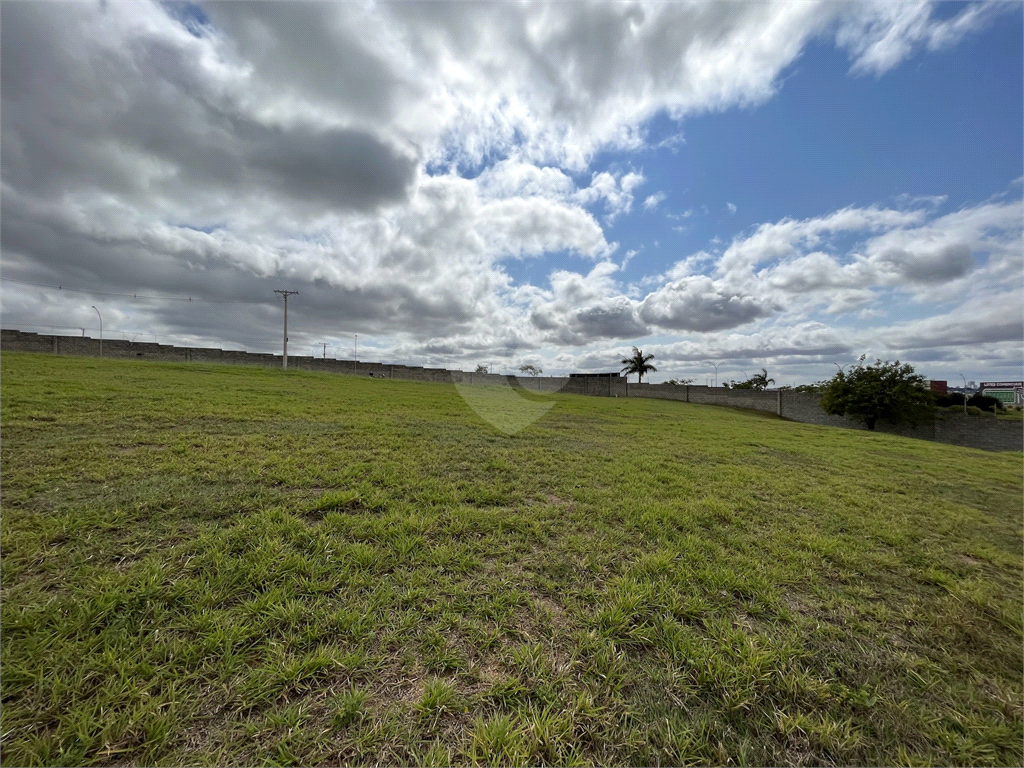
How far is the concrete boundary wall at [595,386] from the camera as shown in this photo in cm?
2231

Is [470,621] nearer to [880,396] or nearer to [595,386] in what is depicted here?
[880,396]

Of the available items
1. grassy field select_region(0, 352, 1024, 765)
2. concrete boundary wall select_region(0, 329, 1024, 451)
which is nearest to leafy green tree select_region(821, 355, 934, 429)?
concrete boundary wall select_region(0, 329, 1024, 451)

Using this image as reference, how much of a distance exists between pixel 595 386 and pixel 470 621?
38.8m

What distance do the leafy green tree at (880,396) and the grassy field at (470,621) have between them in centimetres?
2696

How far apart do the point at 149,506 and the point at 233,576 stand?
5.23ft

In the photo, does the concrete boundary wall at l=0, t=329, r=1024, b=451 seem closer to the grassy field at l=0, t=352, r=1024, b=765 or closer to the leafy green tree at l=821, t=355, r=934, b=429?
the leafy green tree at l=821, t=355, r=934, b=429

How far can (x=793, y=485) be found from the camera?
596 cm

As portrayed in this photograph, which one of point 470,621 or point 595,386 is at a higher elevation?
point 595,386

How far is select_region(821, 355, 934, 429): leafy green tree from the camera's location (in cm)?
2414

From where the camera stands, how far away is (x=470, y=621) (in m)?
2.27

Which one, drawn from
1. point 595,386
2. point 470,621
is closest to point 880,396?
point 595,386

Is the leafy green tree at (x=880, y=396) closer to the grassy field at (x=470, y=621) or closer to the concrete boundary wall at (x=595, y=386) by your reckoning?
the concrete boundary wall at (x=595, y=386)

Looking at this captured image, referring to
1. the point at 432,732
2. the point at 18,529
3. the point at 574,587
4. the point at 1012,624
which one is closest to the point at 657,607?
the point at 574,587

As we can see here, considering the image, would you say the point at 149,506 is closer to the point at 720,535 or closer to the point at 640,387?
the point at 720,535
